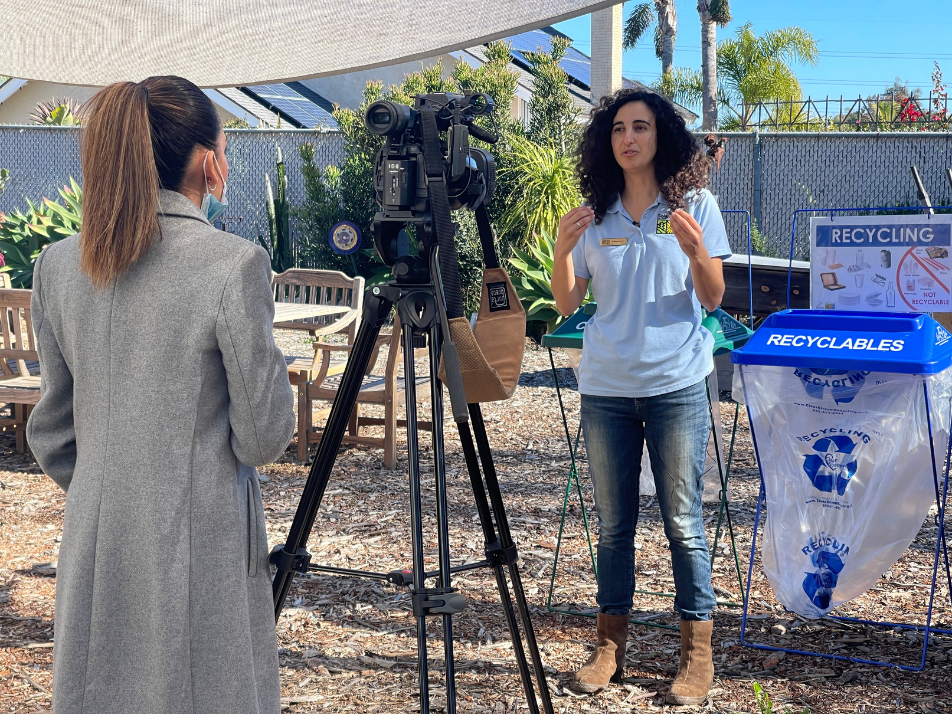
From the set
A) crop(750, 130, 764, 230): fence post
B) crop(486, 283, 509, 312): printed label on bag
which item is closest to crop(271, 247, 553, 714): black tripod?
crop(486, 283, 509, 312): printed label on bag

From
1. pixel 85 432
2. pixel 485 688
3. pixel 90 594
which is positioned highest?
pixel 85 432

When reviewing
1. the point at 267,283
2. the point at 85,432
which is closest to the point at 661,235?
the point at 267,283

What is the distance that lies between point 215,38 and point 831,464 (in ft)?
7.10

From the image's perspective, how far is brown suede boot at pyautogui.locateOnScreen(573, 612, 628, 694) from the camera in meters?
2.96

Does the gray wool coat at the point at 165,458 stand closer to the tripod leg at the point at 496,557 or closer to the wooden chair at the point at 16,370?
the tripod leg at the point at 496,557

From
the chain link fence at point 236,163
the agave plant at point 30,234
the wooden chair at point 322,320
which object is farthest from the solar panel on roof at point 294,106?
the wooden chair at point 322,320

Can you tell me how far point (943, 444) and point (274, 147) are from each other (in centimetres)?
1097

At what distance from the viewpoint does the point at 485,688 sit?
9.98 ft

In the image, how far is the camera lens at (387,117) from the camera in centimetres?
208

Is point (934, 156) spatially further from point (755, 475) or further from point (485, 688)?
point (485, 688)

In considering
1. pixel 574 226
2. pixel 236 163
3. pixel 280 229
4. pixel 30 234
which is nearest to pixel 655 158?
pixel 574 226

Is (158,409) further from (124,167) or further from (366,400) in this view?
(366,400)

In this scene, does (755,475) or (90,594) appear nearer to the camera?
(90,594)

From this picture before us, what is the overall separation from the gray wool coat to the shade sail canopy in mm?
649
